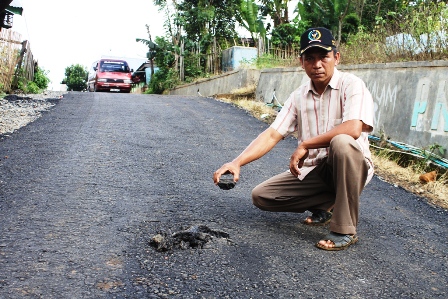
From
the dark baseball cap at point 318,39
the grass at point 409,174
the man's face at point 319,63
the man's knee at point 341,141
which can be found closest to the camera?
the man's knee at point 341,141

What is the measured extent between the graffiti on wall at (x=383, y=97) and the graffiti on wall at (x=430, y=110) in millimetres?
585

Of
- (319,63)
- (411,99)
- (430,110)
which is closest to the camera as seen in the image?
(319,63)

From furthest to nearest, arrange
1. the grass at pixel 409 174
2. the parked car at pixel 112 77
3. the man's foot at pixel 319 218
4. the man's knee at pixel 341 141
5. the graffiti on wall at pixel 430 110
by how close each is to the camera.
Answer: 1. the parked car at pixel 112 77
2. the graffiti on wall at pixel 430 110
3. the grass at pixel 409 174
4. the man's foot at pixel 319 218
5. the man's knee at pixel 341 141

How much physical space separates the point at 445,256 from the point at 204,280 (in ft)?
6.47

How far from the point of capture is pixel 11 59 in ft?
41.8

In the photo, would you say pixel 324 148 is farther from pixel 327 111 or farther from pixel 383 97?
pixel 383 97

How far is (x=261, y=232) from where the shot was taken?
3.64 m

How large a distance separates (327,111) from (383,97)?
15.5ft

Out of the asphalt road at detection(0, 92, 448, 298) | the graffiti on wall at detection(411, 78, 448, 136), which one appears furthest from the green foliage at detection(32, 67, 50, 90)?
the graffiti on wall at detection(411, 78, 448, 136)

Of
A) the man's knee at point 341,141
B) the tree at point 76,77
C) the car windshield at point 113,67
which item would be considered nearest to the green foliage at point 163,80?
the car windshield at point 113,67

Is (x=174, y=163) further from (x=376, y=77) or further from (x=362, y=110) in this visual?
(x=376, y=77)

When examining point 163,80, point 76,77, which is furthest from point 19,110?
point 76,77

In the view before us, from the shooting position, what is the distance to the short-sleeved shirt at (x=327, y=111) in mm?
3484

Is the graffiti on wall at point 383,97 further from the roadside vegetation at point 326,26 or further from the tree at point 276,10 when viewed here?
the tree at point 276,10
